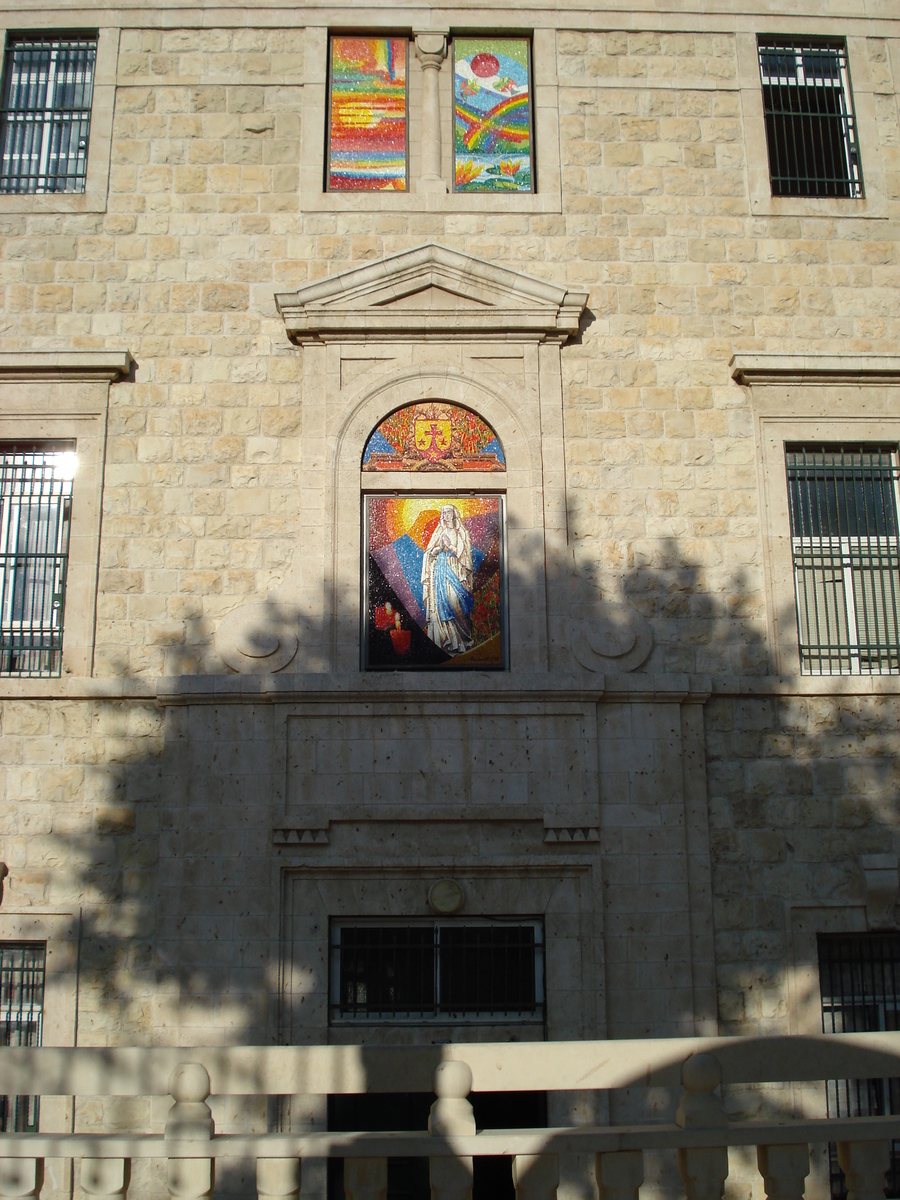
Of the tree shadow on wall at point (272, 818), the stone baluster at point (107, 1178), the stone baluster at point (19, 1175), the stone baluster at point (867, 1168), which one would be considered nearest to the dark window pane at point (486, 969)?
the tree shadow on wall at point (272, 818)

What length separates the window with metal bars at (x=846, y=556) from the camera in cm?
912

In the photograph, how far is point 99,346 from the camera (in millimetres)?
9281

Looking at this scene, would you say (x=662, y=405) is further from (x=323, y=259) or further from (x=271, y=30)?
(x=271, y=30)

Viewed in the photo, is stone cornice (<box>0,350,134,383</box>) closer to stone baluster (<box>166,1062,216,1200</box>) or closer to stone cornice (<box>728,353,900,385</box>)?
stone cornice (<box>728,353,900,385</box>)

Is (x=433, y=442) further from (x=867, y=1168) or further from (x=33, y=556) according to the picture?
(x=867, y=1168)

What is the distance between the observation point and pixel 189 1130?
489 centimetres

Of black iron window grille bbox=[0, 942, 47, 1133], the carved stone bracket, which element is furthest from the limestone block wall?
black iron window grille bbox=[0, 942, 47, 1133]

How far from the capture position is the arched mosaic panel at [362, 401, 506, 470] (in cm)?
912

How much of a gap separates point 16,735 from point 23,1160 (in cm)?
408

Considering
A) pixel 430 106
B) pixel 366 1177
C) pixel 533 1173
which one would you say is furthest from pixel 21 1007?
pixel 430 106

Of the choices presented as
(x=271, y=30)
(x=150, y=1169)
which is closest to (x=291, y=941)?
(x=150, y=1169)

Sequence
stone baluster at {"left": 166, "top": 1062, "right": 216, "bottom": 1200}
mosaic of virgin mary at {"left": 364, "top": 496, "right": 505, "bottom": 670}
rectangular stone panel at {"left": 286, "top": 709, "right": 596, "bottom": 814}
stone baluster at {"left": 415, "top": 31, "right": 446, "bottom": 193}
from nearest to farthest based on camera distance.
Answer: stone baluster at {"left": 166, "top": 1062, "right": 216, "bottom": 1200} → rectangular stone panel at {"left": 286, "top": 709, "right": 596, "bottom": 814} → mosaic of virgin mary at {"left": 364, "top": 496, "right": 505, "bottom": 670} → stone baluster at {"left": 415, "top": 31, "right": 446, "bottom": 193}

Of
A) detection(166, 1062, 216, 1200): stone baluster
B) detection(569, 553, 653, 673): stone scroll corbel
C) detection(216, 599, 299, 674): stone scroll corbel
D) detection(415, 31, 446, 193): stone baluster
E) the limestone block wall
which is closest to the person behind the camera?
detection(166, 1062, 216, 1200): stone baluster

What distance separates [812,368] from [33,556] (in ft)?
21.9
